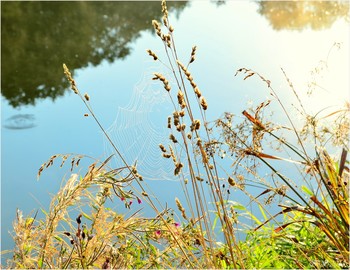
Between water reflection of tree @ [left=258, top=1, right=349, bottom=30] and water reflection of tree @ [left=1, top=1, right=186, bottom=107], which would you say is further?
water reflection of tree @ [left=258, top=1, right=349, bottom=30]

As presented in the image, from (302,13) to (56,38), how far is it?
4636 mm

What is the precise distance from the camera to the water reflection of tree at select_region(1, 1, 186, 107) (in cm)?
880

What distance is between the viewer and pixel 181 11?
37.6ft

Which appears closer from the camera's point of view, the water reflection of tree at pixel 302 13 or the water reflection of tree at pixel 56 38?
the water reflection of tree at pixel 56 38

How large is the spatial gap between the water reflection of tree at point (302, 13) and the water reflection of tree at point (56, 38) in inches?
73.4

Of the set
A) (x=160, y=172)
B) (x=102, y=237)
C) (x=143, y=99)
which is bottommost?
(x=102, y=237)

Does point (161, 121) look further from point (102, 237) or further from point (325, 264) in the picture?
point (102, 237)

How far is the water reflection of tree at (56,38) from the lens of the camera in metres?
8.80

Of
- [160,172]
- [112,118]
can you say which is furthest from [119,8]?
[160,172]

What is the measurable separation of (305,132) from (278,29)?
26.0 feet

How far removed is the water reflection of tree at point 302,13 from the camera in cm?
1003

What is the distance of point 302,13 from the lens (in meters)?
11.4

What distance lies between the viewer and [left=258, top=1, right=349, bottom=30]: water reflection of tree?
10.0m

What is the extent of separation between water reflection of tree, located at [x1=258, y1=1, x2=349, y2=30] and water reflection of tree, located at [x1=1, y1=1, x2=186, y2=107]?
186 centimetres
